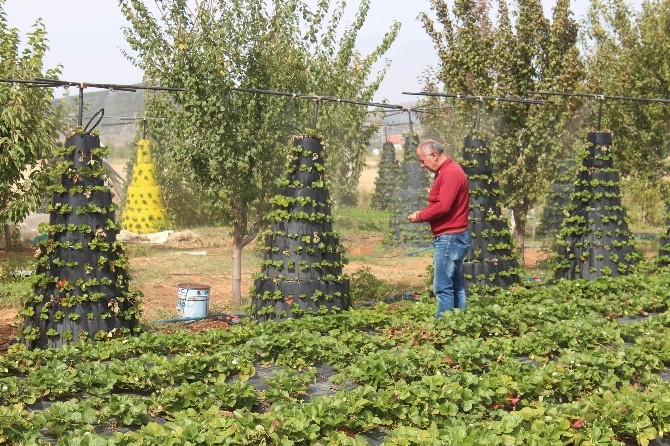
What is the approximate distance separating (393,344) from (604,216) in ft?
21.7

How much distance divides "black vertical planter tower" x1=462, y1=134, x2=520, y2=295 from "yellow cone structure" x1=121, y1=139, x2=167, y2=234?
16.0 metres

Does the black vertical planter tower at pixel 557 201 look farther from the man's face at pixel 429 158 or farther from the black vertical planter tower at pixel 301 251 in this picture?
the man's face at pixel 429 158

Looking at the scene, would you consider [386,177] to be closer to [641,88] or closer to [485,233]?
[641,88]

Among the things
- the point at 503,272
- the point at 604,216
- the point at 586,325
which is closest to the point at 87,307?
the point at 586,325

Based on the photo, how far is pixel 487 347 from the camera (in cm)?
811

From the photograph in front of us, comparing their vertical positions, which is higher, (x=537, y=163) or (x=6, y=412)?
(x=537, y=163)

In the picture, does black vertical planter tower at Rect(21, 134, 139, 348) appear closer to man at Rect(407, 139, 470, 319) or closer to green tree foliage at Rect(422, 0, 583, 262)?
man at Rect(407, 139, 470, 319)

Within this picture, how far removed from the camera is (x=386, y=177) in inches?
1404

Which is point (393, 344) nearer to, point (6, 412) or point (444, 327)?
point (444, 327)

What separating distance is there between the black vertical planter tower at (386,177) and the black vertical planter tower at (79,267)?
2584 centimetres

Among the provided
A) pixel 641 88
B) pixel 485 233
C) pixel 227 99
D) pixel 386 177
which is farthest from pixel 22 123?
pixel 386 177

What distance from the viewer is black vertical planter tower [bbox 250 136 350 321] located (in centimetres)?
1055

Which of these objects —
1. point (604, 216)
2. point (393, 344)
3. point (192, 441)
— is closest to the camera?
point (192, 441)

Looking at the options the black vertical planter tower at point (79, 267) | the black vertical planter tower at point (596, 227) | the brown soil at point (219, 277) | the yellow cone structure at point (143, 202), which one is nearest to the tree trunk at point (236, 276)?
the brown soil at point (219, 277)
